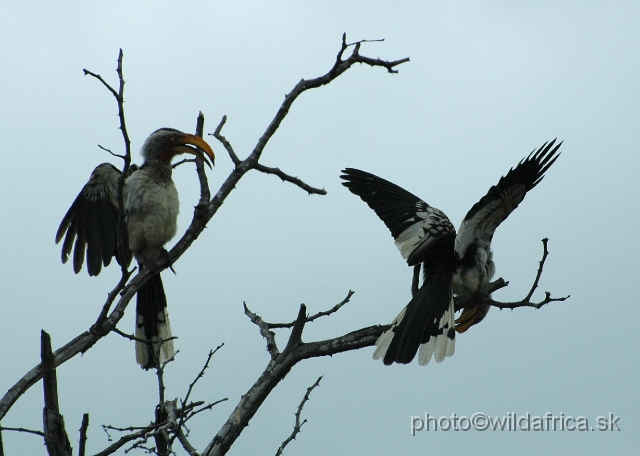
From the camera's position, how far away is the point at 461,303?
13.4 feet

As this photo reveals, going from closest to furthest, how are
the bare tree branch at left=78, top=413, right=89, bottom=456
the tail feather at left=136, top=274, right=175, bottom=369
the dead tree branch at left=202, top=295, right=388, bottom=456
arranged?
the bare tree branch at left=78, top=413, right=89, bottom=456
the dead tree branch at left=202, top=295, right=388, bottom=456
the tail feather at left=136, top=274, right=175, bottom=369

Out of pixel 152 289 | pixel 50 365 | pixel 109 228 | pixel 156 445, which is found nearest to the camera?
pixel 50 365

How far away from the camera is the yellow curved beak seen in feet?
13.8

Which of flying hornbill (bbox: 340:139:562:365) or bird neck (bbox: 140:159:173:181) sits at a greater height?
bird neck (bbox: 140:159:173:181)

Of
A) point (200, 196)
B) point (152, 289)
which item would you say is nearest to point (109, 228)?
point (152, 289)

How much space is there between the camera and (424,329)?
3.81m

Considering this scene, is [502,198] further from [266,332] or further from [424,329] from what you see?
[266,332]

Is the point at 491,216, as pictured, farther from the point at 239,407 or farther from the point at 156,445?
the point at 156,445

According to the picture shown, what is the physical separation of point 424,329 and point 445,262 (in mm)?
540

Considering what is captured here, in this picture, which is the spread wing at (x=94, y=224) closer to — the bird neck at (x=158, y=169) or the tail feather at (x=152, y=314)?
the bird neck at (x=158, y=169)

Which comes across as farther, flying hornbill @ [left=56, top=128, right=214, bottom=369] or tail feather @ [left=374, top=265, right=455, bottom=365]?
flying hornbill @ [left=56, top=128, right=214, bottom=369]

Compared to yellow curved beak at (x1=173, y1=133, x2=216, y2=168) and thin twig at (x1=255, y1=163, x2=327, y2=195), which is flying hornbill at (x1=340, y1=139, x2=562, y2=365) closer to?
thin twig at (x1=255, y1=163, x2=327, y2=195)

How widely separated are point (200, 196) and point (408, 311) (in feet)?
A: 4.15

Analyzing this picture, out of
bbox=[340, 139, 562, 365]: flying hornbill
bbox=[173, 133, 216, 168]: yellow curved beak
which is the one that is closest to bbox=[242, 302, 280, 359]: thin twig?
bbox=[340, 139, 562, 365]: flying hornbill
